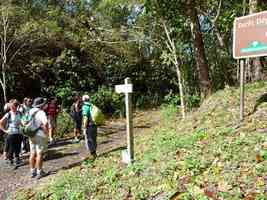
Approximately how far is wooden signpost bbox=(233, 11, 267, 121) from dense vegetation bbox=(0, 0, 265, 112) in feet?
15.7

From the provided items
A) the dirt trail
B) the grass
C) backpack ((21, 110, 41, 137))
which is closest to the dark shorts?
the dirt trail

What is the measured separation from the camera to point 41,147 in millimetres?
8383

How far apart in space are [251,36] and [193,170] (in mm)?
2781

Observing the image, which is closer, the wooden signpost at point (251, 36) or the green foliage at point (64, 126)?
the wooden signpost at point (251, 36)

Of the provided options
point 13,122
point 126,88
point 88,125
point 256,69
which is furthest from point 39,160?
point 256,69

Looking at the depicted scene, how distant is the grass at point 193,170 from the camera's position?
4.89 meters

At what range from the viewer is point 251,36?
689 cm

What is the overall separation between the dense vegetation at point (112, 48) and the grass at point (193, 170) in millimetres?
5471

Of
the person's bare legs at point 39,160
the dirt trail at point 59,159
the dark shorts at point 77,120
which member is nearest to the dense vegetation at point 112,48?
the dirt trail at point 59,159

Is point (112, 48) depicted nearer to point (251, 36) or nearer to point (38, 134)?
point (38, 134)

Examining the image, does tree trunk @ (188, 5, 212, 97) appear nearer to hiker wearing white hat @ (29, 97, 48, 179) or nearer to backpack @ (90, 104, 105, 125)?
backpack @ (90, 104, 105, 125)

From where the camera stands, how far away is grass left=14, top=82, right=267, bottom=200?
192 inches

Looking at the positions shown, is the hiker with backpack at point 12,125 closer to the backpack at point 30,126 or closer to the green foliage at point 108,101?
the backpack at point 30,126

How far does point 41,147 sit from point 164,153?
294cm
